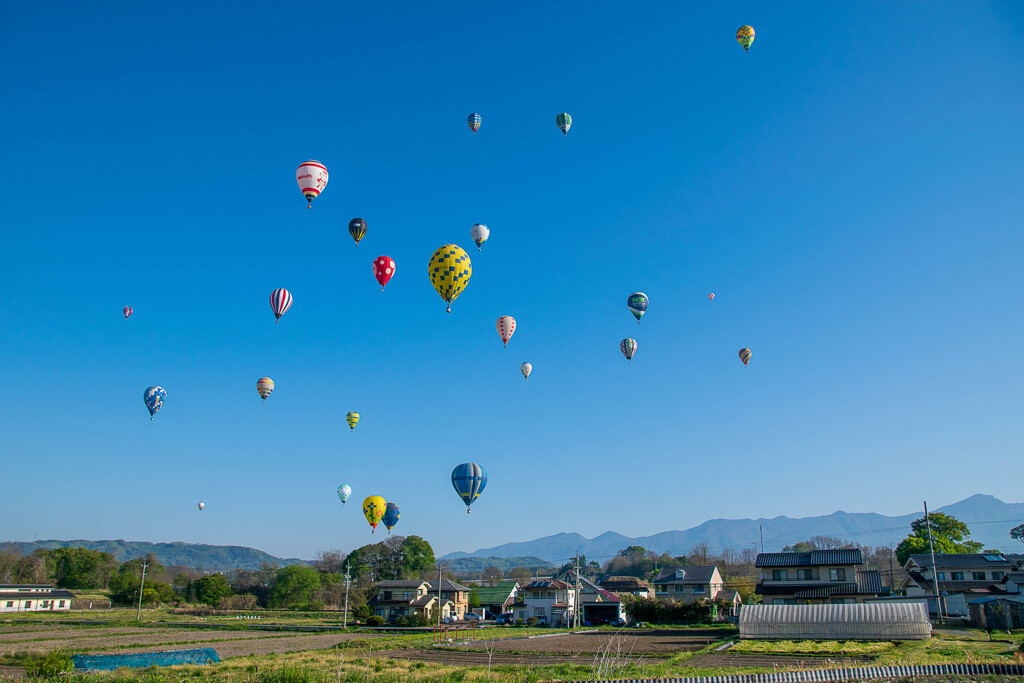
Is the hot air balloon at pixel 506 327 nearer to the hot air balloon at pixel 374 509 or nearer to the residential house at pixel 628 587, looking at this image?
the hot air balloon at pixel 374 509

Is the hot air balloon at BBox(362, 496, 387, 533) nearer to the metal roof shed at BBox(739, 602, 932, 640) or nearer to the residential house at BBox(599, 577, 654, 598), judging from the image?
the metal roof shed at BBox(739, 602, 932, 640)

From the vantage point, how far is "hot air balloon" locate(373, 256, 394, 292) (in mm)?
38719

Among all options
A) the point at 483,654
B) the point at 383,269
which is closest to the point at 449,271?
the point at 383,269

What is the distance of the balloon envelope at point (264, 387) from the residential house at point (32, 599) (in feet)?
197

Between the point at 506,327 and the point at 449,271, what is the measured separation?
8.79 meters

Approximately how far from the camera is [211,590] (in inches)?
3954

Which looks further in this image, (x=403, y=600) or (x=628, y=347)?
(x=403, y=600)

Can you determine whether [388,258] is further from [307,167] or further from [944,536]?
[944,536]

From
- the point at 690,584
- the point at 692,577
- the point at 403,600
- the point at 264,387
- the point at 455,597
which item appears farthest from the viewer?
the point at 455,597

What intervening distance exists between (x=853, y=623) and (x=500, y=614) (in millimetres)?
49891

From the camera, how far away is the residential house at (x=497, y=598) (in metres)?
80.2

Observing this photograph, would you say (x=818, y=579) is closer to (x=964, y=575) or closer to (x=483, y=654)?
(x=964, y=575)

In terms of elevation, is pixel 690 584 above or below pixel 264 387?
below

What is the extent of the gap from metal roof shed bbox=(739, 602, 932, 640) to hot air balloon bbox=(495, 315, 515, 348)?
23.6 m
